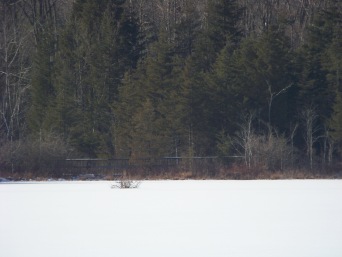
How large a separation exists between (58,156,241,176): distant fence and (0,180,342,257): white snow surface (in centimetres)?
1753

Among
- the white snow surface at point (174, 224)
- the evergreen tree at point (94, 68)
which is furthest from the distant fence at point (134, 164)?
the white snow surface at point (174, 224)

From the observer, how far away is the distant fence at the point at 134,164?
47656 millimetres

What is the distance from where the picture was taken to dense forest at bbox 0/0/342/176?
53.4 m

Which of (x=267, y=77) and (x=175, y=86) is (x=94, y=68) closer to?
(x=175, y=86)

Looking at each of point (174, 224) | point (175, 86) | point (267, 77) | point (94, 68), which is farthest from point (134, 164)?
point (174, 224)

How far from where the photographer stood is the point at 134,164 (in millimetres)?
50750

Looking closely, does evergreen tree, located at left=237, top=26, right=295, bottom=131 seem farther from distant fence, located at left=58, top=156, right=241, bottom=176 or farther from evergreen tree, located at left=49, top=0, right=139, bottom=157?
evergreen tree, located at left=49, top=0, right=139, bottom=157

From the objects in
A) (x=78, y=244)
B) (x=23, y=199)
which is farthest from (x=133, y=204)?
(x=78, y=244)

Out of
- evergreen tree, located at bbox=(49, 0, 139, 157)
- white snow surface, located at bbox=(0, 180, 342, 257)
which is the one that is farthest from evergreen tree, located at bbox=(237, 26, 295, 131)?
white snow surface, located at bbox=(0, 180, 342, 257)

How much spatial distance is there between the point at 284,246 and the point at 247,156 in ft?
109

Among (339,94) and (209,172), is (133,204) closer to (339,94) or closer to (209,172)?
(209,172)

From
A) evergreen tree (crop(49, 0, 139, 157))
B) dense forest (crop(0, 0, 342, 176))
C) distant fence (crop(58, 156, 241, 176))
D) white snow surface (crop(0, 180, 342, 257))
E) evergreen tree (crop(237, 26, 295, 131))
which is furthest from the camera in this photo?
evergreen tree (crop(49, 0, 139, 157))

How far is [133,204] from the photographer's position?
25.4 m

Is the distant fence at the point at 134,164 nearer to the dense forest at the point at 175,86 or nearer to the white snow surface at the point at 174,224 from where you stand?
the dense forest at the point at 175,86
